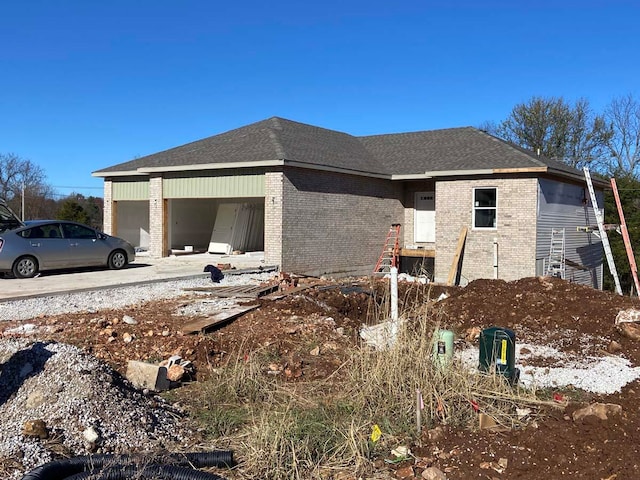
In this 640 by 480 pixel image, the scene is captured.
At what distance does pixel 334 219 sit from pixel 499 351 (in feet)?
45.5

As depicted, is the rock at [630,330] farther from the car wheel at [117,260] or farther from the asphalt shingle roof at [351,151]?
the car wheel at [117,260]

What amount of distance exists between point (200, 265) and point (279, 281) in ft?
15.6

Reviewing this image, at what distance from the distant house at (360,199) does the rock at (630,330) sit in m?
→ 9.59

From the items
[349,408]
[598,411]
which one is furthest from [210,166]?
[598,411]

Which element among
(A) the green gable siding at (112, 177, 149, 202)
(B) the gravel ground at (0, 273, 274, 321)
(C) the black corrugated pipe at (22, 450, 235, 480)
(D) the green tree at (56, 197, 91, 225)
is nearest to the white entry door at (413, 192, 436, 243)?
(B) the gravel ground at (0, 273, 274, 321)

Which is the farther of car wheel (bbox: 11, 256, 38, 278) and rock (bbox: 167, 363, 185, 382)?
car wheel (bbox: 11, 256, 38, 278)

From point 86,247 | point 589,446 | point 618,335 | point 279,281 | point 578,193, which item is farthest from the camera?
point 578,193

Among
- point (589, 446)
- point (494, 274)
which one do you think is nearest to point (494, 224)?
point (494, 274)

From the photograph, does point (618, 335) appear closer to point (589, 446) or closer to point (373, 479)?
point (589, 446)

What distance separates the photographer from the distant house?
18.6 metres

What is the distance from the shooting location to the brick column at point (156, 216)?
21766 mm

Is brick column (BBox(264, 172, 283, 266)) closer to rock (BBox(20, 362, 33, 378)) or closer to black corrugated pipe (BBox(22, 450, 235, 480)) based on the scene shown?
rock (BBox(20, 362, 33, 378))

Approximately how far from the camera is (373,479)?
4363 mm

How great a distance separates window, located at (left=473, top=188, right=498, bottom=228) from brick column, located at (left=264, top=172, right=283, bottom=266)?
21.9ft
